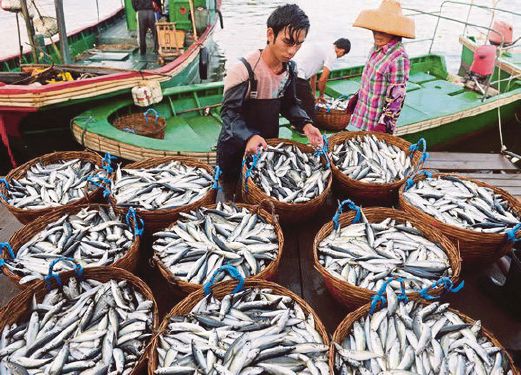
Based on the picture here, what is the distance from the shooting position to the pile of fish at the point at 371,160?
11.2ft

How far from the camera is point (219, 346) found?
2021mm

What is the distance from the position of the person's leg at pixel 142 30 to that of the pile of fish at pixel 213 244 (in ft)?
29.5

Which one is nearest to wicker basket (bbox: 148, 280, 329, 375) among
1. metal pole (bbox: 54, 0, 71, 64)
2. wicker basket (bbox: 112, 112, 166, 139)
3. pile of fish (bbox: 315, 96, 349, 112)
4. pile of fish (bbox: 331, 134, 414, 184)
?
pile of fish (bbox: 331, 134, 414, 184)

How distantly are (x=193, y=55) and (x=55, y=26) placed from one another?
315 centimetres

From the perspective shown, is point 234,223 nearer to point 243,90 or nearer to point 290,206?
point 290,206

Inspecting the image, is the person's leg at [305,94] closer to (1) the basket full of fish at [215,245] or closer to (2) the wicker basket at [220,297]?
(1) the basket full of fish at [215,245]

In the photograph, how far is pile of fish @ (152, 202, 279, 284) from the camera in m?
2.47

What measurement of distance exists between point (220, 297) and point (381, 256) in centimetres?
117

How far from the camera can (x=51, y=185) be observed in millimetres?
3408

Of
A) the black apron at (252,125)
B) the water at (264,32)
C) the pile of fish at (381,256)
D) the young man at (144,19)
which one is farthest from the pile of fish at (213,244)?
the young man at (144,19)

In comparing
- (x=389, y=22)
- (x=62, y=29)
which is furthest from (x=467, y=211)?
(x=62, y=29)

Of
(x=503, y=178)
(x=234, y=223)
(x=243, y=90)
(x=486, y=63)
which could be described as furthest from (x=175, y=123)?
(x=486, y=63)

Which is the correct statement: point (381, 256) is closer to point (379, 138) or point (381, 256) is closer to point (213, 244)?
point (213, 244)

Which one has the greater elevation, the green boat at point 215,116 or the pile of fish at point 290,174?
the pile of fish at point 290,174
